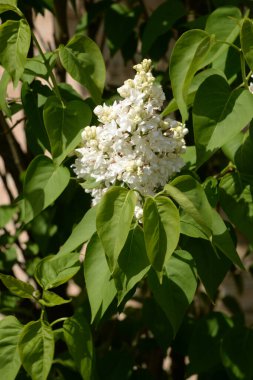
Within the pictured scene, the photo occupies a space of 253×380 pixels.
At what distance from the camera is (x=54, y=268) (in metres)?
1.70

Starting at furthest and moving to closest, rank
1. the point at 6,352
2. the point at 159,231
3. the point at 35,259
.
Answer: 1. the point at 35,259
2. the point at 6,352
3. the point at 159,231

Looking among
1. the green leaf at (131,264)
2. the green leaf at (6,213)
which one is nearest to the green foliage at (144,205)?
the green leaf at (131,264)

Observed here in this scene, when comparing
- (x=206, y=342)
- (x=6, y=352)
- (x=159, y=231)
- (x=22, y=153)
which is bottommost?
(x=206, y=342)

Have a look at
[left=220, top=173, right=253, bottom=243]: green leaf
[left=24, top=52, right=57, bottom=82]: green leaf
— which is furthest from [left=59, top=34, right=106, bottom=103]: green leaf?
[left=220, top=173, right=253, bottom=243]: green leaf

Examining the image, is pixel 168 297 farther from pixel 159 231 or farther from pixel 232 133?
pixel 232 133

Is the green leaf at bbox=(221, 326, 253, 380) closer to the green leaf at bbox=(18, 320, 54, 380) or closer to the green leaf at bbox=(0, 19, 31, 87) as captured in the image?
the green leaf at bbox=(18, 320, 54, 380)

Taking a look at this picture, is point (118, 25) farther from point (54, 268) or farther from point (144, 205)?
point (144, 205)

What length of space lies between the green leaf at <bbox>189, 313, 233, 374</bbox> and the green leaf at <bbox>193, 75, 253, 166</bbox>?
0.80 m

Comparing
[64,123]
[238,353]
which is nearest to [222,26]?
[64,123]

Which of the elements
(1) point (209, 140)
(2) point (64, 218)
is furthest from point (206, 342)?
(1) point (209, 140)

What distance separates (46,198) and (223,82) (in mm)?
430

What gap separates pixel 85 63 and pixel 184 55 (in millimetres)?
241

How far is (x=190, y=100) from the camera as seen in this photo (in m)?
1.63

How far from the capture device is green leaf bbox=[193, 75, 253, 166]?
146 cm
